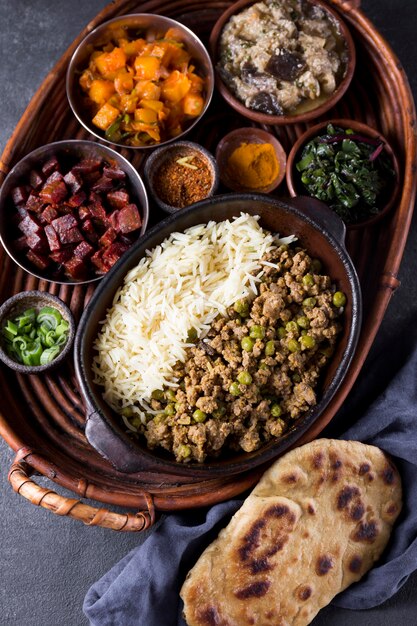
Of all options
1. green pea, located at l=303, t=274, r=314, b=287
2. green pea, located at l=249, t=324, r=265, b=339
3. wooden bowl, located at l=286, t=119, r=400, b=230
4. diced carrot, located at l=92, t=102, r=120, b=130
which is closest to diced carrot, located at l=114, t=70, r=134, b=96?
diced carrot, located at l=92, t=102, r=120, b=130

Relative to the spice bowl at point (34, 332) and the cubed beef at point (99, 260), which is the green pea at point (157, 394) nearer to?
the spice bowl at point (34, 332)

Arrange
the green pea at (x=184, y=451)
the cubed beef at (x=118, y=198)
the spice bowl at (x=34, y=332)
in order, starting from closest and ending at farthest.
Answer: the green pea at (x=184, y=451)
the spice bowl at (x=34, y=332)
the cubed beef at (x=118, y=198)

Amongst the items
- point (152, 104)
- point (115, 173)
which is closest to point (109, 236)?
point (115, 173)

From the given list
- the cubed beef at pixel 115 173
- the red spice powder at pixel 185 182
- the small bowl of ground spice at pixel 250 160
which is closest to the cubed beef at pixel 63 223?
the cubed beef at pixel 115 173

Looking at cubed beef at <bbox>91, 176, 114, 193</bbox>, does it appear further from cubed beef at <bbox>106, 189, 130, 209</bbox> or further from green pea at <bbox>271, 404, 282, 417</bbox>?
green pea at <bbox>271, 404, 282, 417</bbox>

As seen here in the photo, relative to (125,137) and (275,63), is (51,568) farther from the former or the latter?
(275,63)

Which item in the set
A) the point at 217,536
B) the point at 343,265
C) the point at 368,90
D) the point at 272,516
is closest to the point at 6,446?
the point at 217,536

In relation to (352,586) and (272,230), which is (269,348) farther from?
(352,586)
